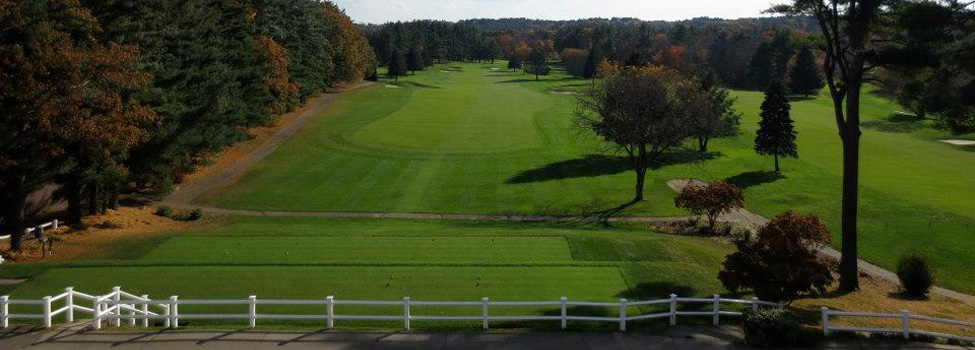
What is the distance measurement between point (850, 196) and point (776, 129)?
117 feet

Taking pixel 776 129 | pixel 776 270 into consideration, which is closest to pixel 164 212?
pixel 776 270

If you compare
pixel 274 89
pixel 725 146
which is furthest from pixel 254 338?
pixel 725 146

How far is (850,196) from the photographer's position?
23.1 meters

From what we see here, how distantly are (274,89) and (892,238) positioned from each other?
168ft

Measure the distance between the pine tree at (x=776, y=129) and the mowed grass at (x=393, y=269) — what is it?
31.8 metres

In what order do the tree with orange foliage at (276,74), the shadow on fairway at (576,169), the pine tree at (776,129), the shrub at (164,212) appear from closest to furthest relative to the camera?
the shrub at (164,212), the shadow on fairway at (576,169), the pine tree at (776,129), the tree with orange foliage at (276,74)

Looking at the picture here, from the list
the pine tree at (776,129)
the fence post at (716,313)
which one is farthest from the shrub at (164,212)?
the pine tree at (776,129)

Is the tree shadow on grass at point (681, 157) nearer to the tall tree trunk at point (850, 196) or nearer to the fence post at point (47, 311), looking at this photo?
the tall tree trunk at point (850, 196)

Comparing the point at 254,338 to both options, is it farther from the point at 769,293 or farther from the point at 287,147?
the point at 287,147

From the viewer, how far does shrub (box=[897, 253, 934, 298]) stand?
23625 millimetres

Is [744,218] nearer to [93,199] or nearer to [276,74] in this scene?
[93,199]

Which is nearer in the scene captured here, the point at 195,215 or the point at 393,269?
the point at 393,269

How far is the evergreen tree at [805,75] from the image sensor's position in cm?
11669

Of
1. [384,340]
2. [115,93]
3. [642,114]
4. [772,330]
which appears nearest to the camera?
[772,330]
